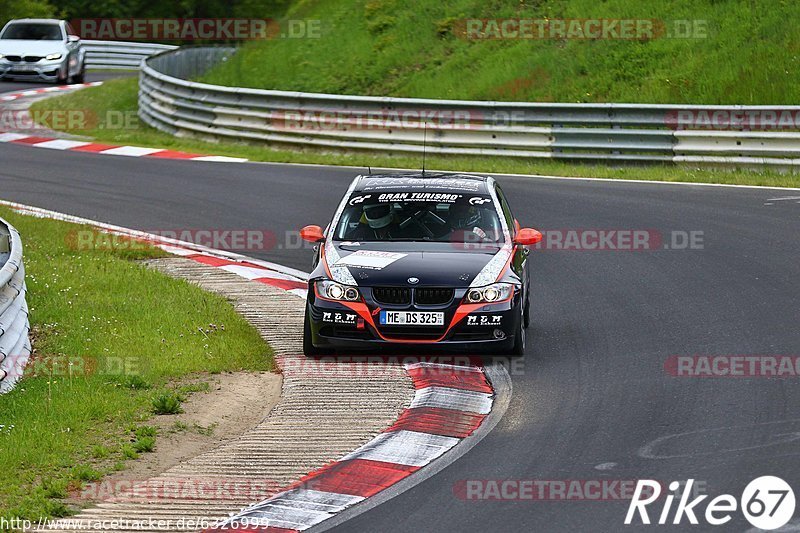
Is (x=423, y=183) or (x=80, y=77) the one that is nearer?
(x=423, y=183)

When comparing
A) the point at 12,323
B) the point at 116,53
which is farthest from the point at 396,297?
the point at 116,53

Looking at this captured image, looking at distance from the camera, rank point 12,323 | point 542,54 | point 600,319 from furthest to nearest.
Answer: point 542,54 < point 600,319 < point 12,323

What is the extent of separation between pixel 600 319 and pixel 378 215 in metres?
2.25

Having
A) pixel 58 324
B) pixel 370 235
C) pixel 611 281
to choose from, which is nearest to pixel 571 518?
pixel 370 235

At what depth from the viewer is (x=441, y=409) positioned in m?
9.26

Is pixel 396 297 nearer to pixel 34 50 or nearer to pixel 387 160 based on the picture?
pixel 387 160

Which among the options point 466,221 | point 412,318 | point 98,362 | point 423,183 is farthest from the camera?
point 423,183

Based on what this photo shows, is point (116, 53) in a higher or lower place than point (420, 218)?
lower

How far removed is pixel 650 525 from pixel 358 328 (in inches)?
161

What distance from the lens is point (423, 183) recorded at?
1207 centimetres

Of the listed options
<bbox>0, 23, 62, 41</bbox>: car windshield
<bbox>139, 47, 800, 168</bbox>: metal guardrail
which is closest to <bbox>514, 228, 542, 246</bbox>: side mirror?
<bbox>139, 47, 800, 168</bbox>: metal guardrail

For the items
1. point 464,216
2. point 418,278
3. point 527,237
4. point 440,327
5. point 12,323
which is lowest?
point 440,327

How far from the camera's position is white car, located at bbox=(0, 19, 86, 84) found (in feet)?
113

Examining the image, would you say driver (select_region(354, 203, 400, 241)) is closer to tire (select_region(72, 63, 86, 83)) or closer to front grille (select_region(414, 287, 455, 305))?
front grille (select_region(414, 287, 455, 305))
